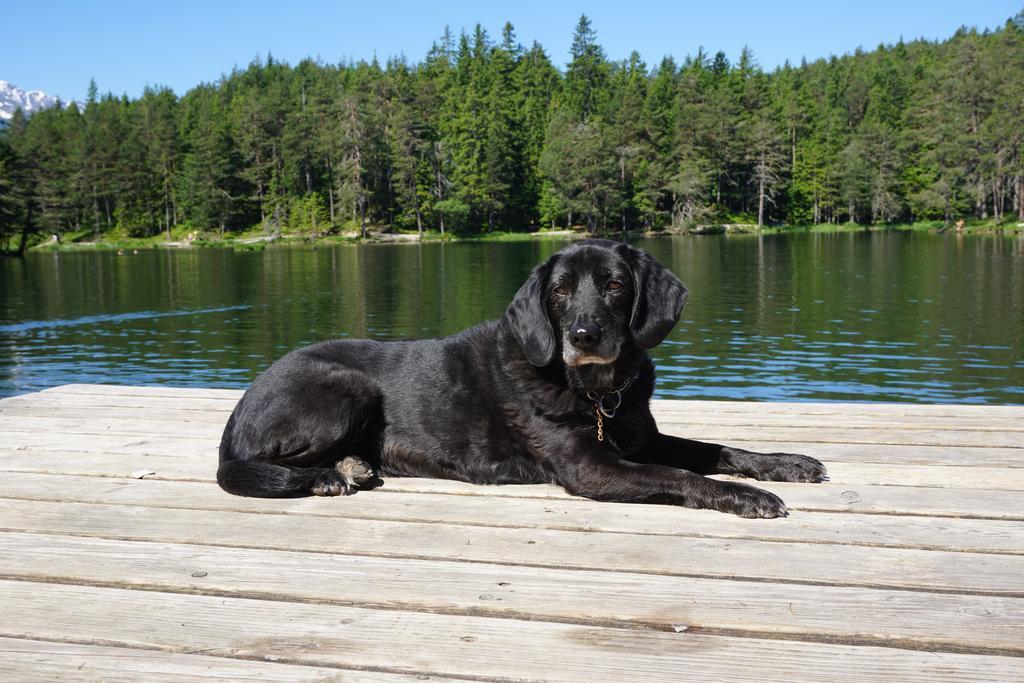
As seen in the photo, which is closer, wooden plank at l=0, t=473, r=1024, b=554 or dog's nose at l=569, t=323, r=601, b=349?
wooden plank at l=0, t=473, r=1024, b=554

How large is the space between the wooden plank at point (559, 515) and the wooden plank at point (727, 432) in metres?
1.34

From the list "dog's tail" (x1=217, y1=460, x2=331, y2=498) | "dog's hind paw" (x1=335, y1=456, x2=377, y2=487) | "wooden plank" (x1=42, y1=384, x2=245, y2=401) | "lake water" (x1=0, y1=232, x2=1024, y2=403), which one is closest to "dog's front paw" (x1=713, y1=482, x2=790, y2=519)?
"dog's hind paw" (x1=335, y1=456, x2=377, y2=487)

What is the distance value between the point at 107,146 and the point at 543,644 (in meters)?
131

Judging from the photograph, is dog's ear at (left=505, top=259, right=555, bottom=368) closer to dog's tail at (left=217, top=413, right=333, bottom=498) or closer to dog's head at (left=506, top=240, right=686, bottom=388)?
dog's head at (left=506, top=240, right=686, bottom=388)

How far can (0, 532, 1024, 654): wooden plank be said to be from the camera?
2510mm

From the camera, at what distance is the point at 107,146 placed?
383ft

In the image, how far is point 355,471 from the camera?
13.9 ft

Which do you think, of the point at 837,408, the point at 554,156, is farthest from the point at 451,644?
the point at 554,156

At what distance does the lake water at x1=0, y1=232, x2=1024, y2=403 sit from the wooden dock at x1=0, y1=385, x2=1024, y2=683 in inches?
538

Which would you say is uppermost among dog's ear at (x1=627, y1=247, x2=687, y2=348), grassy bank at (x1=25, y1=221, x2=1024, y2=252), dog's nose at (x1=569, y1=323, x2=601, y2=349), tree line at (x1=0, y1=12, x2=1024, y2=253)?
tree line at (x1=0, y1=12, x2=1024, y2=253)

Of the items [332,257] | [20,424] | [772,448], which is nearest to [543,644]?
[772,448]

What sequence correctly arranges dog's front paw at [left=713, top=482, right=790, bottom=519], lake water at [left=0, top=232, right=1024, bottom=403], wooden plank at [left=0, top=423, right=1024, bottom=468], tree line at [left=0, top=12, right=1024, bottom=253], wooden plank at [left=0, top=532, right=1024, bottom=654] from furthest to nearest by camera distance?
tree line at [left=0, top=12, right=1024, bottom=253]
lake water at [left=0, top=232, right=1024, bottom=403]
wooden plank at [left=0, top=423, right=1024, bottom=468]
dog's front paw at [left=713, top=482, right=790, bottom=519]
wooden plank at [left=0, top=532, right=1024, bottom=654]

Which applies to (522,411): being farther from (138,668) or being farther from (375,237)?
(375,237)

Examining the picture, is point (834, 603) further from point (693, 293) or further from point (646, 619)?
point (693, 293)
